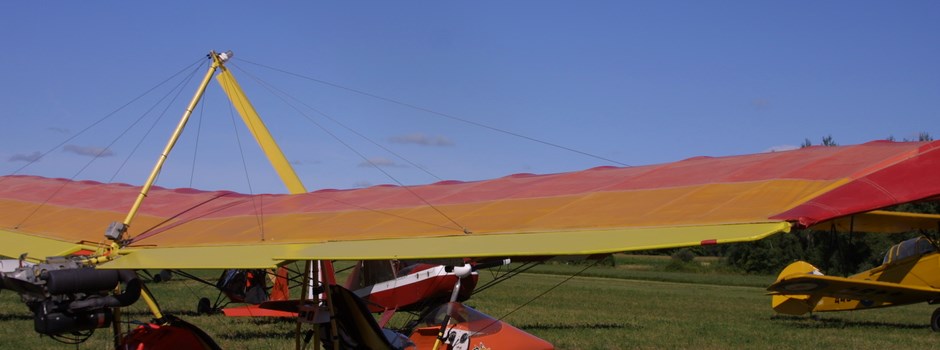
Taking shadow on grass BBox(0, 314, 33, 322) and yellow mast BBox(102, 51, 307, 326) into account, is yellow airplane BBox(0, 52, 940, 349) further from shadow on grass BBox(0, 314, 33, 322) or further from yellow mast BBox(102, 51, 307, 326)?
shadow on grass BBox(0, 314, 33, 322)

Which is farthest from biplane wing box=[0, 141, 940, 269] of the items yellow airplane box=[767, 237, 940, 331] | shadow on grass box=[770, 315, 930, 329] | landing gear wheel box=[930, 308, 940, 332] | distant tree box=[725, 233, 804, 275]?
distant tree box=[725, 233, 804, 275]

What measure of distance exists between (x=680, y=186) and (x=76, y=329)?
502 cm

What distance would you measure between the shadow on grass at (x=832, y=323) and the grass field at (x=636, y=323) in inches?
0.8

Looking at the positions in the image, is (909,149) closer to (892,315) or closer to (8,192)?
(8,192)

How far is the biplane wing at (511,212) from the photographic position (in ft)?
21.5

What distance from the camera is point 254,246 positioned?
8.96 m

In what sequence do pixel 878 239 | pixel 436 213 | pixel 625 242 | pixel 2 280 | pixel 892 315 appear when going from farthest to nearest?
pixel 878 239, pixel 892 315, pixel 436 213, pixel 2 280, pixel 625 242

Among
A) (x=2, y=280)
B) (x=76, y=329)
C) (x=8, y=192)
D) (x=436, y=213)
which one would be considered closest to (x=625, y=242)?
(x=436, y=213)

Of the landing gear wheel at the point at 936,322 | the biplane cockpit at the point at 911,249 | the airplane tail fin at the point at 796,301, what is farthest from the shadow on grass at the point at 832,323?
the biplane cockpit at the point at 911,249

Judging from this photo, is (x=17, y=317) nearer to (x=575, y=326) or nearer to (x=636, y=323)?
(x=575, y=326)

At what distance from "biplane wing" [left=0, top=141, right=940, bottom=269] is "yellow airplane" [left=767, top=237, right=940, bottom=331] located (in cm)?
873

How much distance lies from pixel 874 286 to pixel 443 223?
39.3 ft

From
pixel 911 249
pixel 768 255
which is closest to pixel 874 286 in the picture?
pixel 911 249

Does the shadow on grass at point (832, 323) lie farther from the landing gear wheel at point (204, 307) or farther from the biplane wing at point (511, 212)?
the landing gear wheel at point (204, 307)
